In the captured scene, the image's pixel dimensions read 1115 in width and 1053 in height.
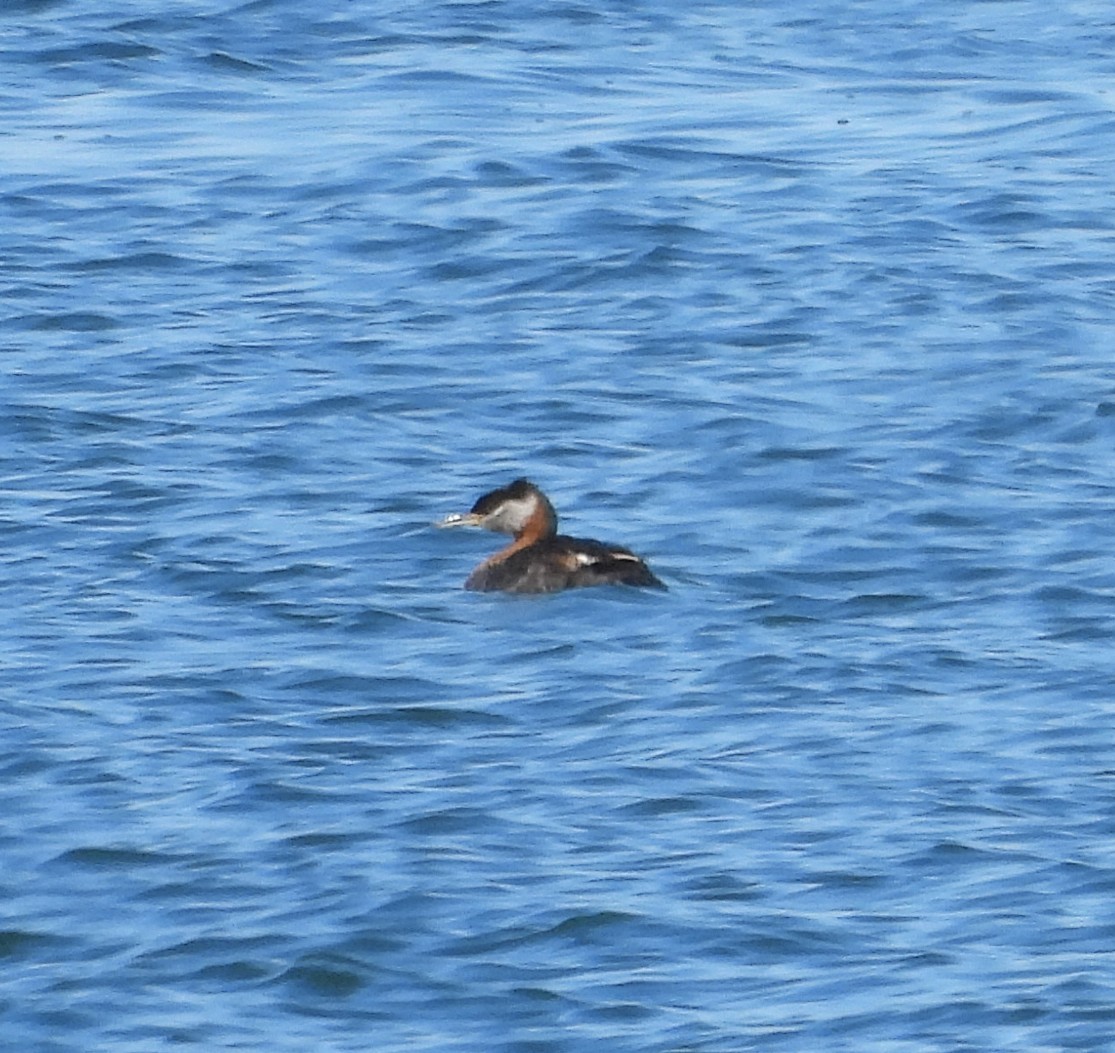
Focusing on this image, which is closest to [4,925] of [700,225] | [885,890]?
[885,890]

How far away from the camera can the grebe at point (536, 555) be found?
11.9 metres

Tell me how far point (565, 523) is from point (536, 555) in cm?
104

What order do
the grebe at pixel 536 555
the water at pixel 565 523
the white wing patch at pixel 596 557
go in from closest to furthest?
the water at pixel 565 523 → the white wing patch at pixel 596 557 → the grebe at pixel 536 555

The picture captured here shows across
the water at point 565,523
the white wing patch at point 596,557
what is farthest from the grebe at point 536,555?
the water at point 565,523

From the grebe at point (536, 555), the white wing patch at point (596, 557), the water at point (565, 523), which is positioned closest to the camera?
the water at point (565, 523)

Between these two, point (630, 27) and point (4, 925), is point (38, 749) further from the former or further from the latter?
point (630, 27)

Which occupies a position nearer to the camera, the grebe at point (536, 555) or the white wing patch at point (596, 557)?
the white wing patch at point (596, 557)

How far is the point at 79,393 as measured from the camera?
15.0 m

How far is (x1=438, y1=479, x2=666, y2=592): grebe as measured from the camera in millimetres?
11906

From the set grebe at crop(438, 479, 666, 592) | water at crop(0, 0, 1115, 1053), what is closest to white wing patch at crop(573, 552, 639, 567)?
grebe at crop(438, 479, 666, 592)

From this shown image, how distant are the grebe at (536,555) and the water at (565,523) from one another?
0.13 meters

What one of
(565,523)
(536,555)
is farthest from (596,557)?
(565,523)

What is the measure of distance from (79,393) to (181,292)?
6.81 ft

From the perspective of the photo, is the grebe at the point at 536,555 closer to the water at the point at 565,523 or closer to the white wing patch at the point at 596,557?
the white wing patch at the point at 596,557
